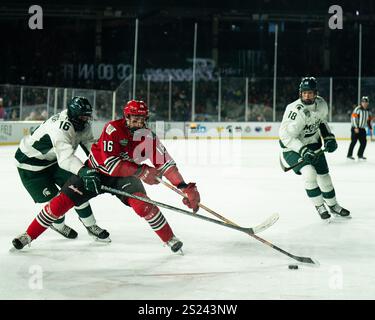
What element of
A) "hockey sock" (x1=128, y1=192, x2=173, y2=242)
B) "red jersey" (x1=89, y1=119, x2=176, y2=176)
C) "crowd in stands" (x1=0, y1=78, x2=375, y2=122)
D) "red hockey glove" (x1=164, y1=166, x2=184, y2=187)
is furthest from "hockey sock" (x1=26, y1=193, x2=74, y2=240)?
"crowd in stands" (x1=0, y1=78, x2=375, y2=122)

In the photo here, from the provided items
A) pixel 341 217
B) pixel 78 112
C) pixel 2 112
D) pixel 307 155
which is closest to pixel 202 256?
pixel 78 112

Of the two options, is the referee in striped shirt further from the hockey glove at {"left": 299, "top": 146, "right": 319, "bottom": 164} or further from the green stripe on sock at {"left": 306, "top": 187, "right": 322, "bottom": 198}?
the hockey glove at {"left": 299, "top": 146, "right": 319, "bottom": 164}

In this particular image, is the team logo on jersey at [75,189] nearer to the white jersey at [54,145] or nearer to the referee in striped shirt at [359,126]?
the white jersey at [54,145]

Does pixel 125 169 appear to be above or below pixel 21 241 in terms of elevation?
above

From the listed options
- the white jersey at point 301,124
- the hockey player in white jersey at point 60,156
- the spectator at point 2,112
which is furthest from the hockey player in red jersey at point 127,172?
the spectator at point 2,112

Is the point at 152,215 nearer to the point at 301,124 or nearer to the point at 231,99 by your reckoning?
the point at 301,124

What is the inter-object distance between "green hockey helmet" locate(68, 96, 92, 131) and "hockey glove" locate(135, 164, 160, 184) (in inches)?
18.9

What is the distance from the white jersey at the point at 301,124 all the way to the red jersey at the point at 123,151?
1.69m

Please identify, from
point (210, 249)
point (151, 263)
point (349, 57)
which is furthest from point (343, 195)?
point (349, 57)

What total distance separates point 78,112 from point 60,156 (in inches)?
11.1

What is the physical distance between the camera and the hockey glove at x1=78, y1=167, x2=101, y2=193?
3699mm

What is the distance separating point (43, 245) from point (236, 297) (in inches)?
63.6

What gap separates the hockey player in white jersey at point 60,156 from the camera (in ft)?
12.8

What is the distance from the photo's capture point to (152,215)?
388 cm
